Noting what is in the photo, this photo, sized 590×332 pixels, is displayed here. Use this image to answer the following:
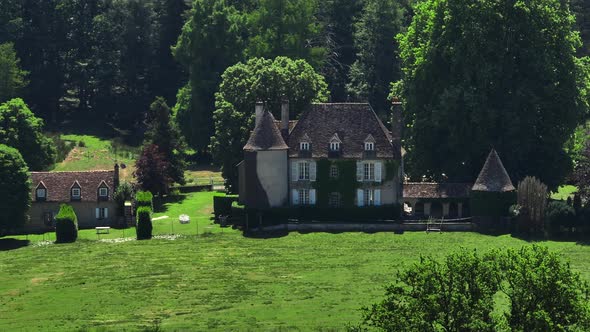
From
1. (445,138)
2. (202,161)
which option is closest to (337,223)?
(445,138)

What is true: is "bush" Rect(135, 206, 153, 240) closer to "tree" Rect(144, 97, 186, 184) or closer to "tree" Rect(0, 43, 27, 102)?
"tree" Rect(144, 97, 186, 184)

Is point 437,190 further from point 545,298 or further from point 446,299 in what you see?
point 545,298

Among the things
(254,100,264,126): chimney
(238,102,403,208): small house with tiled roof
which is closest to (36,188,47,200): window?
(238,102,403,208): small house with tiled roof

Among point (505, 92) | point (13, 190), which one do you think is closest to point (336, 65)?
point (505, 92)

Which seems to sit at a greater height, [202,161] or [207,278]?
[202,161]

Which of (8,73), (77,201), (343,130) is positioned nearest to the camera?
(343,130)

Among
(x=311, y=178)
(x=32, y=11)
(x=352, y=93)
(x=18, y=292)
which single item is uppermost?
(x=32, y=11)

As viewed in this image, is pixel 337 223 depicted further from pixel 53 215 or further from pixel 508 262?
pixel 508 262
